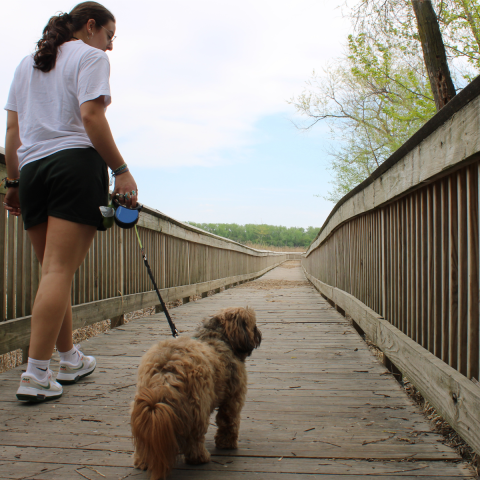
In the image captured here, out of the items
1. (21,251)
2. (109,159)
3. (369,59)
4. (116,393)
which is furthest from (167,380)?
(369,59)

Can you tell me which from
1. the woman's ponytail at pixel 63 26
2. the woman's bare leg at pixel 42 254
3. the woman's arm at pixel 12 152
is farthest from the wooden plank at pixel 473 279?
the woman's arm at pixel 12 152

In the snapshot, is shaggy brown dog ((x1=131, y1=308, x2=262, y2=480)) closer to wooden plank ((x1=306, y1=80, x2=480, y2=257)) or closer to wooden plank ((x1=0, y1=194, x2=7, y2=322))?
wooden plank ((x1=306, y1=80, x2=480, y2=257))

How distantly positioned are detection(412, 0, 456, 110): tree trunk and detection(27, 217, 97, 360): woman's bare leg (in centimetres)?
582

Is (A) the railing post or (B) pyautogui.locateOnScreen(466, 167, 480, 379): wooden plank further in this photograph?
(A) the railing post

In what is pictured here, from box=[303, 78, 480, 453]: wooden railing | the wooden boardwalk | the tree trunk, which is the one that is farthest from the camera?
the tree trunk

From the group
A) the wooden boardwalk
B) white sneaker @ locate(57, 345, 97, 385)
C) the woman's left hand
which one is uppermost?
the woman's left hand

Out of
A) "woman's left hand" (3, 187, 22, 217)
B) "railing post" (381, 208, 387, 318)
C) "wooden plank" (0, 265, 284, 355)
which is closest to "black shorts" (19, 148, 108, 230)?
"woman's left hand" (3, 187, 22, 217)

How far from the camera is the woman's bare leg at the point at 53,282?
2.16 metres

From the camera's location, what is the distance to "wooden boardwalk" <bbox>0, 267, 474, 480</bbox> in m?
1.56

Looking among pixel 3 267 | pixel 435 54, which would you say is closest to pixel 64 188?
pixel 3 267

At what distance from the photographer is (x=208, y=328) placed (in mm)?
2006

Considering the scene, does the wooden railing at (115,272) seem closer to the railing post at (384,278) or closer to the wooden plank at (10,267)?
the wooden plank at (10,267)

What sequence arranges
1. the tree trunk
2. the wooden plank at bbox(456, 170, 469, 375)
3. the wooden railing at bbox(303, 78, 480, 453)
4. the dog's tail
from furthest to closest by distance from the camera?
the tree trunk
the wooden plank at bbox(456, 170, 469, 375)
the wooden railing at bbox(303, 78, 480, 453)
the dog's tail

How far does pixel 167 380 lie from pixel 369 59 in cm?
1099
